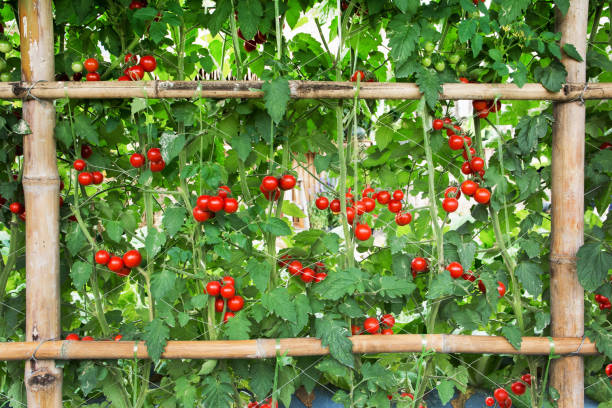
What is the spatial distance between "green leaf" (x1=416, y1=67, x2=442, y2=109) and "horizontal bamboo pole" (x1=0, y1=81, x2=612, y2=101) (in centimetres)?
3

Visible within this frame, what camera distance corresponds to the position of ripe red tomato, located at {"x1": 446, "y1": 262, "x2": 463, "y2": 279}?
161 cm

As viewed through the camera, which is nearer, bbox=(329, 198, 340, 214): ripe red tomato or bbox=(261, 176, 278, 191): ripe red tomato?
bbox=(261, 176, 278, 191): ripe red tomato

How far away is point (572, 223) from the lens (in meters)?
1.67

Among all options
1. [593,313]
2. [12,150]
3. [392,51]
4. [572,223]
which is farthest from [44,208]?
[593,313]

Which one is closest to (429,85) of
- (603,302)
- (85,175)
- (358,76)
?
(358,76)

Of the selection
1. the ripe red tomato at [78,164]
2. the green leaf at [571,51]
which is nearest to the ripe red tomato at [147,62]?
the ripe red tomato at [78,164]

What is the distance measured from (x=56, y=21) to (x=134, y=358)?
1.17 m

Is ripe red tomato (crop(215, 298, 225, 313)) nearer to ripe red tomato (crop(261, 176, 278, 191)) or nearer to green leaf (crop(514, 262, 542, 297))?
ripe red tomato (crop(261, 176, 278, 191))

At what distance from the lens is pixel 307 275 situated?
1.64 meters

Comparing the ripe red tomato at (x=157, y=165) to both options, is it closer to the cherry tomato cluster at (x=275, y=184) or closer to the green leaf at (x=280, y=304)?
the cherry tomato cluster at (x=275, y=184)

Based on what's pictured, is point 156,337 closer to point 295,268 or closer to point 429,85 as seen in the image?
point 295,268

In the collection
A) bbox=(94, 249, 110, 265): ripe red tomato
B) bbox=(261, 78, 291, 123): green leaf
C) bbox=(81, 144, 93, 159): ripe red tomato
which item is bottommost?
bbox=(94, 249, 110, 265): ripe red tomato

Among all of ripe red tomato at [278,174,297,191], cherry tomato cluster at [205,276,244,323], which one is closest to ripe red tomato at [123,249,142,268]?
cherry tomato cluster at [205,276,244,323]

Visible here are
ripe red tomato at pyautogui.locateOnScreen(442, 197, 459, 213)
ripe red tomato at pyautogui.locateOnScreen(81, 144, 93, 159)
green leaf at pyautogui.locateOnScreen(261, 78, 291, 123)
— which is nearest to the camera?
green leaf at pyautogui.locateOnScreen(261, 78, 291, 123)
